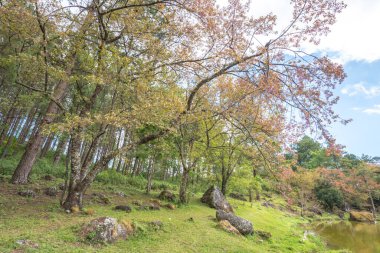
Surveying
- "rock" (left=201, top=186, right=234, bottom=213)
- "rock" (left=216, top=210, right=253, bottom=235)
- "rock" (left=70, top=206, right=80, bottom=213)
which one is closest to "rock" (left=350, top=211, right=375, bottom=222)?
"rock" (left=201, top=186, right=234, bottom=213)

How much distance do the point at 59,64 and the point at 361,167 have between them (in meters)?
42.1

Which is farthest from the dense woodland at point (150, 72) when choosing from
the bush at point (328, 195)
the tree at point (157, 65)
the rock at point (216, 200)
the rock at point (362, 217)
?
the bush at point (328, 195)

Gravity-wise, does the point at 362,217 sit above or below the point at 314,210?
above

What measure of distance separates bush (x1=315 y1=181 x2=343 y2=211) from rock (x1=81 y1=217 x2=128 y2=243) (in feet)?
128

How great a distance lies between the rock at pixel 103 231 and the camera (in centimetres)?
577

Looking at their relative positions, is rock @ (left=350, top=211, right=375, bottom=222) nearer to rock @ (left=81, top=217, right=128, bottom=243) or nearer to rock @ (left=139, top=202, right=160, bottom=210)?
rock @ (left=139, top=202, right=160, bottom=210)

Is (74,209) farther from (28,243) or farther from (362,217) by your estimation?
(362,217)

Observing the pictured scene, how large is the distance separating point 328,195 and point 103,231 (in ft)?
132

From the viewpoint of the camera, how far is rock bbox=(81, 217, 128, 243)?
5771 mm

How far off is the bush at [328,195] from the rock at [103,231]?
3891cm

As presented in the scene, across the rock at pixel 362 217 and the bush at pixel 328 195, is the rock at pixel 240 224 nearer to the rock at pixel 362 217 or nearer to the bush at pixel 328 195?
the rock at pixel 362 217

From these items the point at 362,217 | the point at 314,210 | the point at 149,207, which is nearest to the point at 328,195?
the point at 314,210

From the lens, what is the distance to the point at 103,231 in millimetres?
5969

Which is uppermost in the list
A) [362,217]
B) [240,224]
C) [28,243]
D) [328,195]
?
[328,195]
